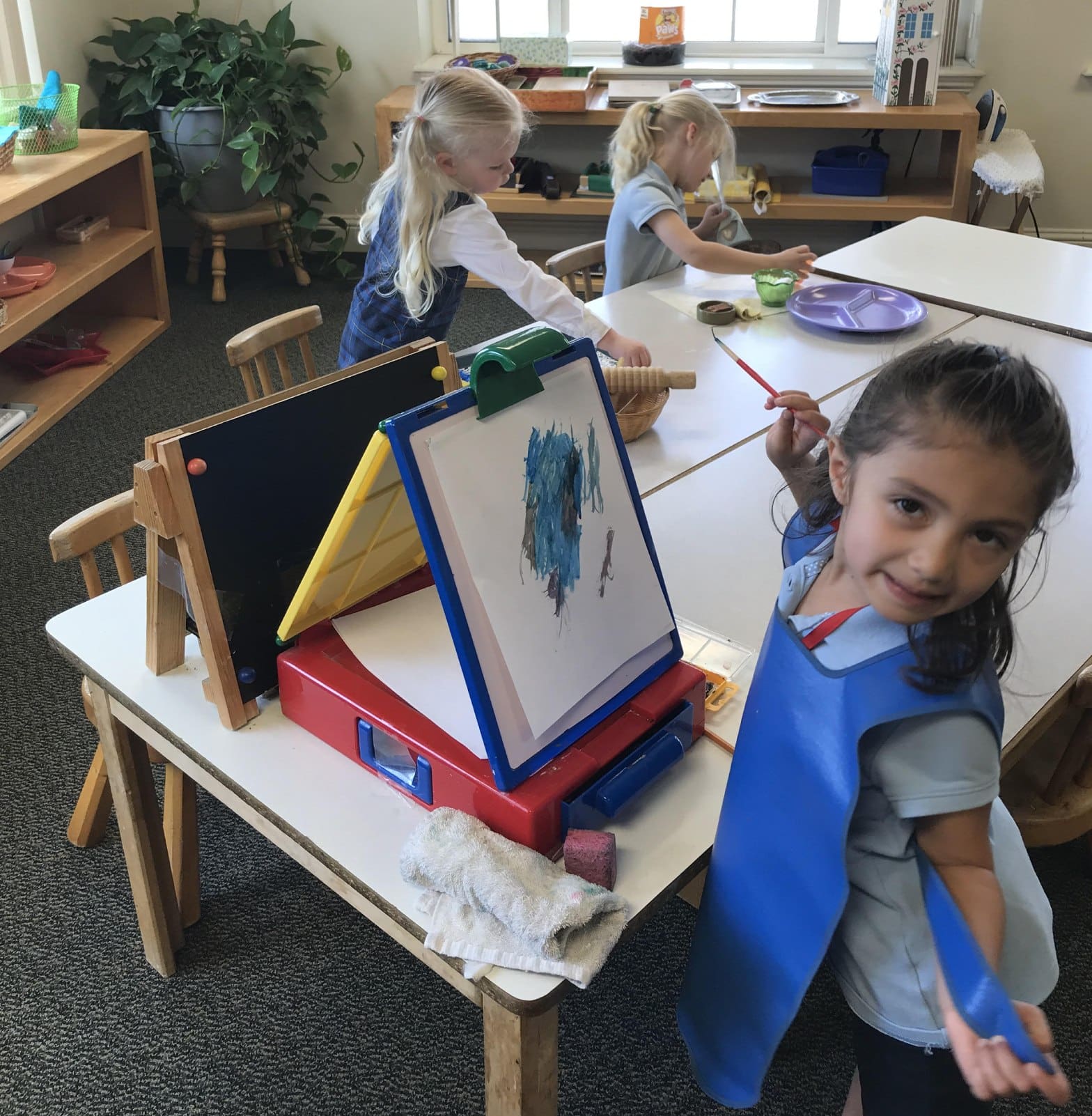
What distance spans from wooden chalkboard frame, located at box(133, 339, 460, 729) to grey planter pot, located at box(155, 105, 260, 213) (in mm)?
3083

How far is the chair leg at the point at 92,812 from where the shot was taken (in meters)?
1.75

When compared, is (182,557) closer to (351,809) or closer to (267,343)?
(351,809)

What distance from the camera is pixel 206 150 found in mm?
3863

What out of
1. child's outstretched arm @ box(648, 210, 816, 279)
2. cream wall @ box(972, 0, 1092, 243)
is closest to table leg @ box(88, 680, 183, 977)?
child's outstretched arm @ box(648, 210, 816, 279)

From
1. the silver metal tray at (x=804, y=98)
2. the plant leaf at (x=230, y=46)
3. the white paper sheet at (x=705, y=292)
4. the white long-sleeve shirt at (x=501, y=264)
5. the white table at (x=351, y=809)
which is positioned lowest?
the white table at (x=351, y=809)

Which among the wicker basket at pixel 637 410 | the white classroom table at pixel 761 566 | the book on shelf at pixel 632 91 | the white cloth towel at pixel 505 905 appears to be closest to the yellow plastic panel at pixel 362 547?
the white cloth towel at pixel 505 905

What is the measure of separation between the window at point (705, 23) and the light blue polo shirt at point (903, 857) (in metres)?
3.95

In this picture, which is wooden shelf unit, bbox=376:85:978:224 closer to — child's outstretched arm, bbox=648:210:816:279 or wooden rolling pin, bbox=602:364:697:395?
child's outstretched arm, bbox=648:210:816:279

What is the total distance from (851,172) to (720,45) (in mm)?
905

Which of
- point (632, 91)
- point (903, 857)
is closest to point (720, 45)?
point (632, 91)

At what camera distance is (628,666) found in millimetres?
1055

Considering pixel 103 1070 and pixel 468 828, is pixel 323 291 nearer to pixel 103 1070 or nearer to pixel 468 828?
pixel 103 1070

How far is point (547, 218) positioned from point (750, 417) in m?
2.89

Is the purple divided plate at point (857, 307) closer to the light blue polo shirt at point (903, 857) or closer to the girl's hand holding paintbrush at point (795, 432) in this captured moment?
the girl's hand holding paintbrush at point (795, 432)
